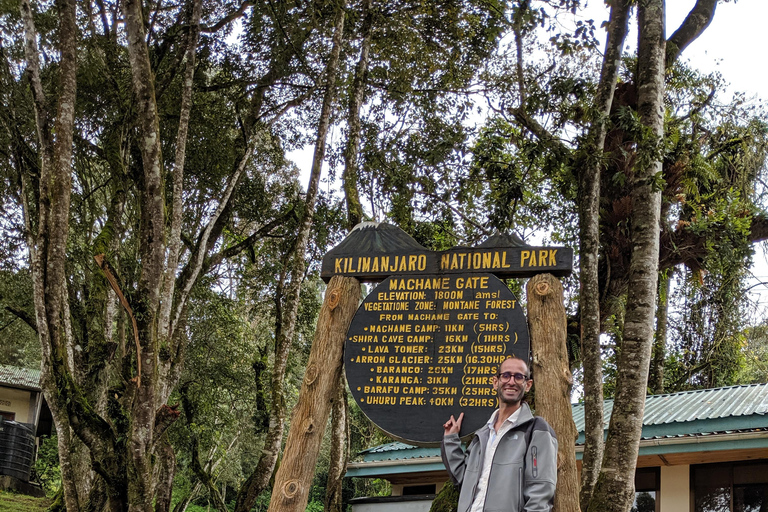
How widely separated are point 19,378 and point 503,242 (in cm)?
2153

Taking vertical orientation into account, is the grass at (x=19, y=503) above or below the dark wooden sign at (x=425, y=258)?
below

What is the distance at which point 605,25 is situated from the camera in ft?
28.2

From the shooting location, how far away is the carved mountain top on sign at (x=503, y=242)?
17.3 ft

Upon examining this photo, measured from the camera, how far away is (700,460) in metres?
9.35

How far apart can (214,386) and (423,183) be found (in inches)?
295

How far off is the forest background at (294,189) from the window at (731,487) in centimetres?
238

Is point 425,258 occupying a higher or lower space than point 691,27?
lower

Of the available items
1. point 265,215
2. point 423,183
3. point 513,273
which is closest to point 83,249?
point 265,215

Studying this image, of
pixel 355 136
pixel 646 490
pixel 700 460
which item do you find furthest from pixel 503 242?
pixel 355 136

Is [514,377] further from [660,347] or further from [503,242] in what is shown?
[660,347]

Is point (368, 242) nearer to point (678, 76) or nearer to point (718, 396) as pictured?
point (718, 396)

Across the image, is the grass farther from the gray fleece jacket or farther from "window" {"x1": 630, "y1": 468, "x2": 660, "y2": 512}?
the gray fleece jacket

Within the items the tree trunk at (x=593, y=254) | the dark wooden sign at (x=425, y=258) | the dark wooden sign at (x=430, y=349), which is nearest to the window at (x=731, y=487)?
the tree trunk at (x=593, y=254)

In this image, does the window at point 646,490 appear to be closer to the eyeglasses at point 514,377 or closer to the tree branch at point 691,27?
the tree branch at point 691,27
